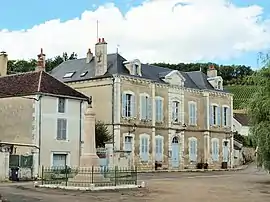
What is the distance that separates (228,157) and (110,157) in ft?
69.0

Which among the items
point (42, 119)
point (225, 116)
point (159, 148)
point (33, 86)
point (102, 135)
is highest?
point (33, 86)

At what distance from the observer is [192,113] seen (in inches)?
1955

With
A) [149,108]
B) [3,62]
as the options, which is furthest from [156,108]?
[3,62]

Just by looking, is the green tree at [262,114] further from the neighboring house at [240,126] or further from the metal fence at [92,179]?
the neighboring house at [240,126]

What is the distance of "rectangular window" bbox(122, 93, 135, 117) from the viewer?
140ft

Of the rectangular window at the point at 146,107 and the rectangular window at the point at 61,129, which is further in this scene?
the rectangular window at the point at 146,107

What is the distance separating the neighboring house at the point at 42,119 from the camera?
3453cm

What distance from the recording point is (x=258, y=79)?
3173cm

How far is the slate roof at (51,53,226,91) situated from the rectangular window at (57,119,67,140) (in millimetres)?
7822

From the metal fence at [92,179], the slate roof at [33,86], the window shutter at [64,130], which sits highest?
the slate roof at [33,86]

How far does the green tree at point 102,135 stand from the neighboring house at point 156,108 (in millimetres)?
487

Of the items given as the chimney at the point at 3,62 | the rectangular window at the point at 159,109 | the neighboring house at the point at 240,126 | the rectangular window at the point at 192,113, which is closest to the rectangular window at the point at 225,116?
the rectangular window at the point at 192,113

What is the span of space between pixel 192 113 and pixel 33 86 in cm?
A: 1855

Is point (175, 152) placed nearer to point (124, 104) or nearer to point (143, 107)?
point (143, 107)
